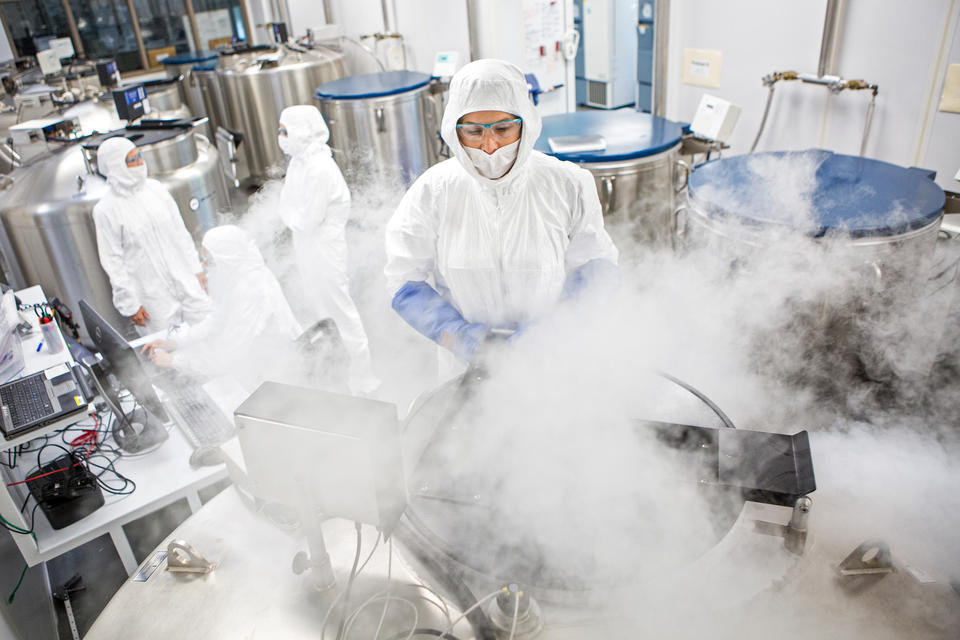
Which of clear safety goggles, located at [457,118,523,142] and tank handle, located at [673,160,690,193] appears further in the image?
tank handle, located at [673,160,690,193]

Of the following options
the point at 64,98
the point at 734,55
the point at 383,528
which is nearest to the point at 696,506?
the point at 383,528

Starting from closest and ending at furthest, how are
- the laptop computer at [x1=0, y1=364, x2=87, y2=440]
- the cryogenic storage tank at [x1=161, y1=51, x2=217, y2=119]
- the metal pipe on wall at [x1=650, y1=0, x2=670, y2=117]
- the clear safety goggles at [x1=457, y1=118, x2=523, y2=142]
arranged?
1. the clear safety goggles at [x1=457, y1=118, x2=523, y2=142]
2. the laptop computer at [x1=0, y1=364, x2=87, y2=440]
3. the metal pipe on wall at [x1=650, y1=0, x2=670, y2=117]
4. the cryogenic storage tank at [x1=161, y1=51, x2=217, y2=119]

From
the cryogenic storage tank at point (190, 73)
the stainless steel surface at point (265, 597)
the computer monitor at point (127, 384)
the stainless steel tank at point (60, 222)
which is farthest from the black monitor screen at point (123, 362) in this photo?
the cryogenic storage tank at point (190, 73)

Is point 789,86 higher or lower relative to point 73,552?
higher

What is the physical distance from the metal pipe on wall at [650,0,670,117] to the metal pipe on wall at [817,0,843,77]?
67 cm

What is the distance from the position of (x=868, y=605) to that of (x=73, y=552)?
2.40 m

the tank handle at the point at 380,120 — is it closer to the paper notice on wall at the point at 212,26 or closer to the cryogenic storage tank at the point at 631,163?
the cryogenic storage tank at the point at 631,163

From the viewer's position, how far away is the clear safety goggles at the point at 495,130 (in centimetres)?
139

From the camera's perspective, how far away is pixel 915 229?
1382mm

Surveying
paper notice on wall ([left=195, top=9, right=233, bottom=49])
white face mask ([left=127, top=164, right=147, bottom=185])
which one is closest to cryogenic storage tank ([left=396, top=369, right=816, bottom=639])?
white face mask ([left=127, top=164, right=147, bottom=185])

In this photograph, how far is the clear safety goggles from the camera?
4.55ft

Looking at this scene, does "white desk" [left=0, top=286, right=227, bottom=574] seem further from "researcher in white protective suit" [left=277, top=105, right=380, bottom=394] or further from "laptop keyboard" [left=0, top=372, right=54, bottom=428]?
"researcher in white protective suit" [left=277, top=105, right=380, bottom=394]

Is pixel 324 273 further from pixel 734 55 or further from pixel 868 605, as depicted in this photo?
pixel 868 605

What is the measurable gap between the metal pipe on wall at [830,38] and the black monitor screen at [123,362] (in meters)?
2.17
